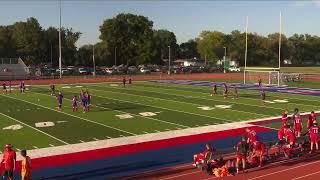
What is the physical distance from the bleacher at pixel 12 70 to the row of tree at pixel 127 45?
16558 mm

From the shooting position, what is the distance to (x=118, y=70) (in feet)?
293

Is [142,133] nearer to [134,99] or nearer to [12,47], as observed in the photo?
[134,99]

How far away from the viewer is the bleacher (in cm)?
6900

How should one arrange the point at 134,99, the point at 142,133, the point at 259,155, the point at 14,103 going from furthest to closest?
1. the point at 134,99
2. the point at 14,103
3. the point at 142,133
4. the point at 259,155

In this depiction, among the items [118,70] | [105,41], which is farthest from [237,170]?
[105,41]

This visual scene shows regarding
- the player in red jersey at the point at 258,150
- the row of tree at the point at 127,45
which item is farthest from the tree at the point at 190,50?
the player in red jersey at the point at 258,150

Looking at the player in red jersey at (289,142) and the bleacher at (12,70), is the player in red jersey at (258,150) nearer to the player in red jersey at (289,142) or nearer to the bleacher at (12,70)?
the player in red jersey at (289,142)

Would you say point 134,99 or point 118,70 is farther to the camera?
point 118,70

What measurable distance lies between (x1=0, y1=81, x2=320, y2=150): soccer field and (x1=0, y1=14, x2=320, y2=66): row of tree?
191 feet

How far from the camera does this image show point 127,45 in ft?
354

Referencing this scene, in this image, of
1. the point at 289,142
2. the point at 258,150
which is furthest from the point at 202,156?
the point at 289,142

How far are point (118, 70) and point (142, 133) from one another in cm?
6946

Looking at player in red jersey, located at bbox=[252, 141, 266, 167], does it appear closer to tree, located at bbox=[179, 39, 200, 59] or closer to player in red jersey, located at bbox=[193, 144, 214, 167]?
player in red jersey, located at bbox=[193, 144, 214, 167]

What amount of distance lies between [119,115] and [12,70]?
51.0m
